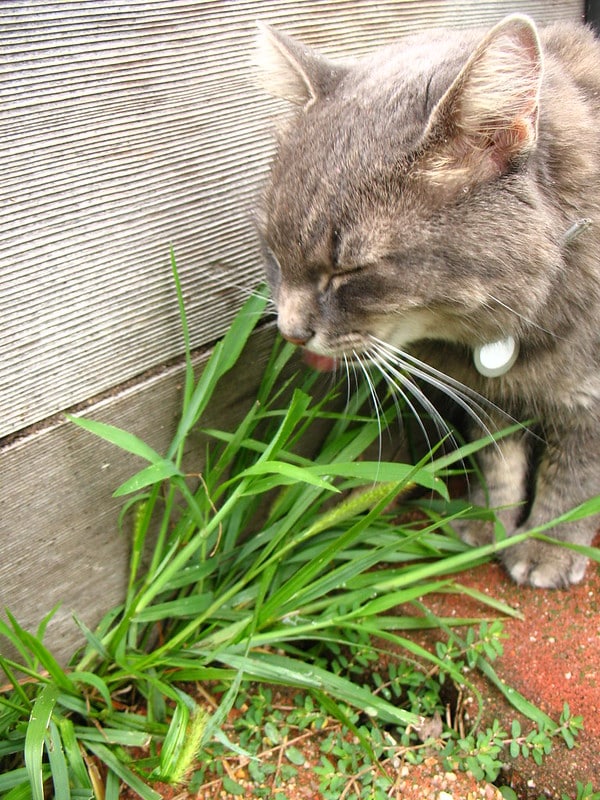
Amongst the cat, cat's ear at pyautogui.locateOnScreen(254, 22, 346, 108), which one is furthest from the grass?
cat's ear at pyautogui.locateOnScreen(254, 22, 346, 108)

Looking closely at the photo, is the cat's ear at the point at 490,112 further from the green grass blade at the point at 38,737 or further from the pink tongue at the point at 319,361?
the green grass blade at the point at 38,737

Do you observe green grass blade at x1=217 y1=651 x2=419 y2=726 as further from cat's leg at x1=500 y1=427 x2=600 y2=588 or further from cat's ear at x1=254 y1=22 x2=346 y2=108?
cat's ear at x1=254 y1=22 x2=346 y2=108

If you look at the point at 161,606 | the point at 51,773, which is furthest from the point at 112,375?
the point at 51,773

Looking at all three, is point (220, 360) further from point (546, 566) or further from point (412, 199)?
point (546, 566)

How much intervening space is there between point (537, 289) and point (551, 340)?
16cm

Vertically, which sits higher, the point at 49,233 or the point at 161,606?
the point at 49,233

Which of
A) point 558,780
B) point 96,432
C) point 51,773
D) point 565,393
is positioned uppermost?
point 96,432

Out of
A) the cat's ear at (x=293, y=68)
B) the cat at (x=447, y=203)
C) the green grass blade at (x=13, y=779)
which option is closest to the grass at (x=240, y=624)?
the green grass blade at (x=13, y=779)

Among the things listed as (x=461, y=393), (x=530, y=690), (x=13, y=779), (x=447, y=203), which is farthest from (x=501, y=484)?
(x=13, y=779)

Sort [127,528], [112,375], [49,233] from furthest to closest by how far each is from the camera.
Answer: [127,528] → [112,375] → [49,233]

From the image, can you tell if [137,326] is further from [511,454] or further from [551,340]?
[511,454]

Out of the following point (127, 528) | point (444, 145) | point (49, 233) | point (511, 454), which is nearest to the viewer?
point (444, 145)

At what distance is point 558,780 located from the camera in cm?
122

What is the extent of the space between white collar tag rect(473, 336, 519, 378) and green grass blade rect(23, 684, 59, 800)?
2.91ft
